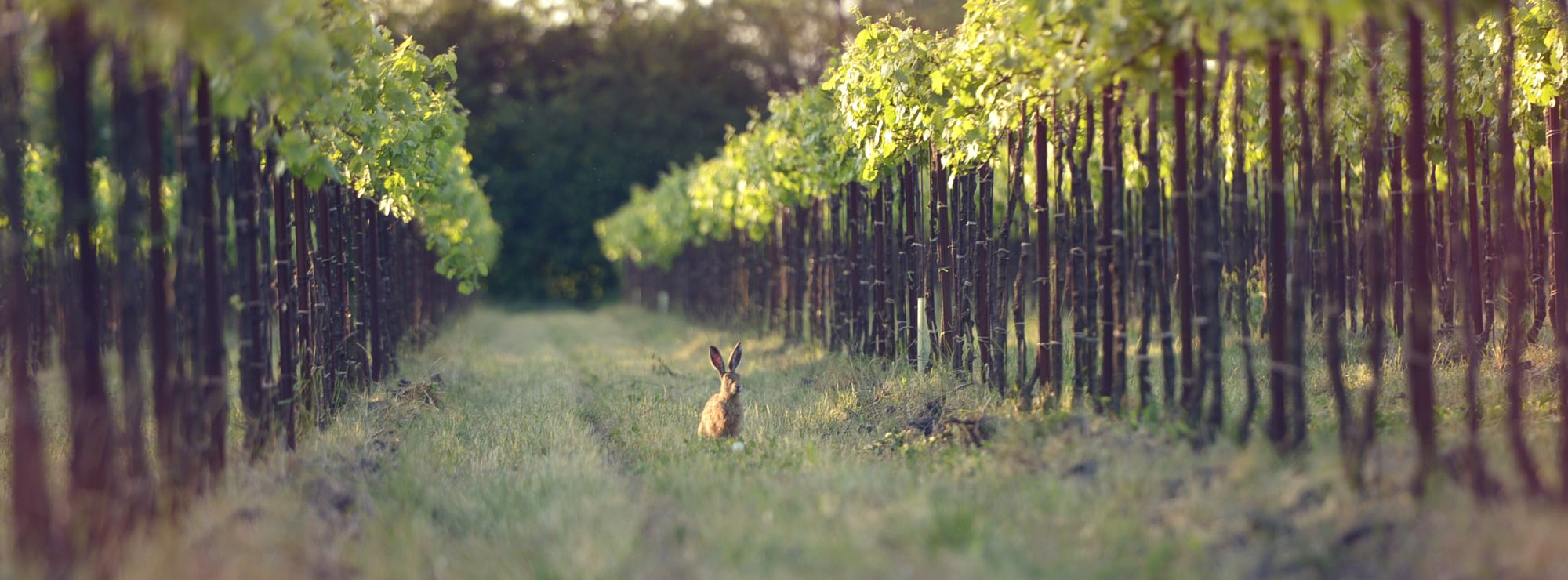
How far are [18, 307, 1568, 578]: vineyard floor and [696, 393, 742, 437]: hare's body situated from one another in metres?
0.19

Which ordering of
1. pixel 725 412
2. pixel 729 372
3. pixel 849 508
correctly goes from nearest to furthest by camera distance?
pixel 849 508, pixel 725 412, pixel 729 372

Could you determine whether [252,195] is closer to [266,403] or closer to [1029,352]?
[266,403]

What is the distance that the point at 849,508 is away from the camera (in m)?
5.93

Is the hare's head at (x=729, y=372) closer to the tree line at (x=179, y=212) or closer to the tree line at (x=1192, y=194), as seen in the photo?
the tree line at (x=1192, y=194)

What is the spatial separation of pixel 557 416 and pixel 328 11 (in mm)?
3968

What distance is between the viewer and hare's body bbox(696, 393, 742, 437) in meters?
8.76

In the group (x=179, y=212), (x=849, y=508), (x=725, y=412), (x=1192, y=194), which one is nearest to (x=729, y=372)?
(x=725, y=412)

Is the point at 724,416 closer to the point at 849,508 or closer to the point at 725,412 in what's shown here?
the point at 725,412

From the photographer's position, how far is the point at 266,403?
A: 295 inches

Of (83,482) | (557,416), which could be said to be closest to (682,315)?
(557,416)

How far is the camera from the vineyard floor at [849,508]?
4980 mm

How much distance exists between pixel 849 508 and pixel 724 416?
2.91 m

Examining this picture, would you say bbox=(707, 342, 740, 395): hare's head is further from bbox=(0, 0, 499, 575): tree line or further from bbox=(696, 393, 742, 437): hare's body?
bbox=(0, 0, 499, 575): tree line

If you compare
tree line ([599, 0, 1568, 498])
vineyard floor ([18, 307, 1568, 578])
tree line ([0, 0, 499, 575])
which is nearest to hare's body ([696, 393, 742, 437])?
vineyard floor ([18, 307, 1568, 578])
